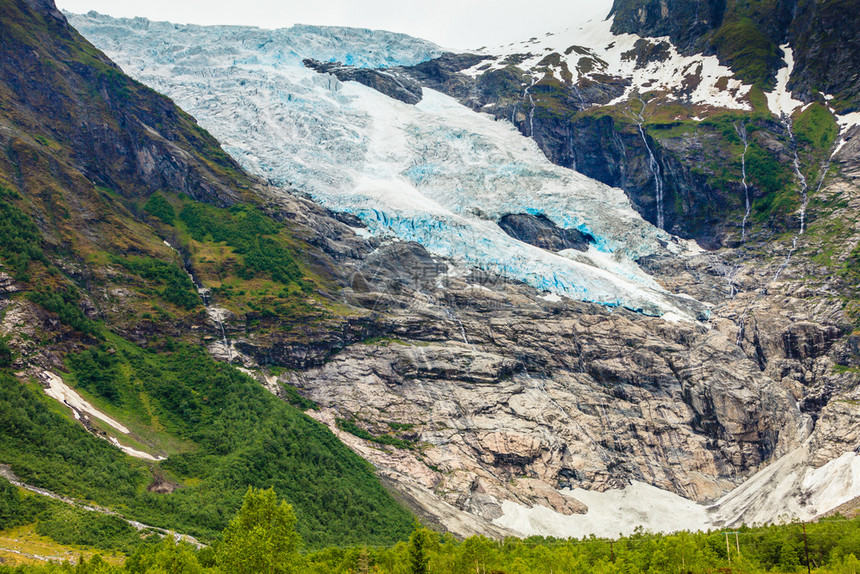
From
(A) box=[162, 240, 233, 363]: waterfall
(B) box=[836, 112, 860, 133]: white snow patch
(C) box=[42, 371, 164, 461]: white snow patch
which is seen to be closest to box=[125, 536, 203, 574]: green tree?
(C) box=[42, 371, 164, 461]: white snow patch

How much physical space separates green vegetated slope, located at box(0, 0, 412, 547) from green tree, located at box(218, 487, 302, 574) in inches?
1634

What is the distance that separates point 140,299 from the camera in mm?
131750

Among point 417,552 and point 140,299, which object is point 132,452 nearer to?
point 140,299

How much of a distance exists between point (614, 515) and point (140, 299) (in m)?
93.1

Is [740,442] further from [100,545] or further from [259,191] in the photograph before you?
[259,191]

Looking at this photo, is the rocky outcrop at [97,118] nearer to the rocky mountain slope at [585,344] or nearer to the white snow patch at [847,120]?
the rocky mountain slope at [585,344]

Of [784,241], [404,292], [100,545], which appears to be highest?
[784,241]

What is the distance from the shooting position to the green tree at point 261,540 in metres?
46.6

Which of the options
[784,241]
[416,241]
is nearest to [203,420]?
[416,241]

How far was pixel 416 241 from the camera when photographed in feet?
561

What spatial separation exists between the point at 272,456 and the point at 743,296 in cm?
10865

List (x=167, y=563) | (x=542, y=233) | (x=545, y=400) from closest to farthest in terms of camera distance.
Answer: (x=167, y=563) → (x=545, y=400) → (x=542, y=233)

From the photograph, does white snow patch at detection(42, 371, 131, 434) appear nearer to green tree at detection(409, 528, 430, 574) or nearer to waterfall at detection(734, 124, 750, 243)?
green tree at detection(409, 528, 430, 574)

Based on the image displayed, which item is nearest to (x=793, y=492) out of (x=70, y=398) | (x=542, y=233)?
(x=542, y=233)
